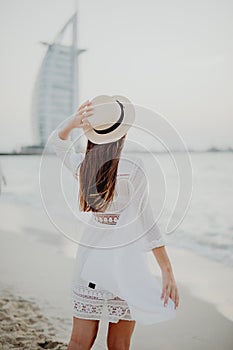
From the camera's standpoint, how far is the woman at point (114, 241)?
2.22 metres

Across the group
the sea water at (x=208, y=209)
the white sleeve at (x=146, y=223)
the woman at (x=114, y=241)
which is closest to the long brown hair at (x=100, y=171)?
the woman at (x=114, y=241)

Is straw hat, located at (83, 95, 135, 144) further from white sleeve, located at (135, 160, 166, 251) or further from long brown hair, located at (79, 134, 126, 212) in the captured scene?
white sleeve, located at (135, 160, 166, 251)

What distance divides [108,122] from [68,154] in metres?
0.21

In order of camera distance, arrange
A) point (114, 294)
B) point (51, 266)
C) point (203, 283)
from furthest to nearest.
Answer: point (51, 266) → point (203, 283) → point (114, 294)

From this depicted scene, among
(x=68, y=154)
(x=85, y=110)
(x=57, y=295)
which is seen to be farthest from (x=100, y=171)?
(x=57, y=295)

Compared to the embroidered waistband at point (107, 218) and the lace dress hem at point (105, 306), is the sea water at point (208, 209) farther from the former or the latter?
the lace dress hem at point (105, 306)

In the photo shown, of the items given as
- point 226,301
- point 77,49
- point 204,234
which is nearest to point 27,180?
point 77,49

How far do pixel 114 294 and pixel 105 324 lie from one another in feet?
0.58

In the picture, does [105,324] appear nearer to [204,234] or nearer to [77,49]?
[204,234]

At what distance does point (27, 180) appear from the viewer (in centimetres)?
259

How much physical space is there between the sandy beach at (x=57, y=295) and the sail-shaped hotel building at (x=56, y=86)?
1.31 feet

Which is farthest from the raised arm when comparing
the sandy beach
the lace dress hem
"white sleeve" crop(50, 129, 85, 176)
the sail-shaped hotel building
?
the lace dress hem

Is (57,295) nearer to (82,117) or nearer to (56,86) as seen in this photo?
(82,117)

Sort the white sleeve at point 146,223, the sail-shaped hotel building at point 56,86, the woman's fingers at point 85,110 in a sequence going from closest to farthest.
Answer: the white sleeve at point 146,223, the woman's fingers at point 85,110, the sail-shaped hotel building at point 56,86
